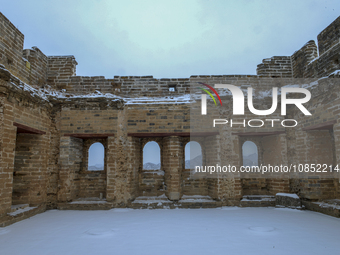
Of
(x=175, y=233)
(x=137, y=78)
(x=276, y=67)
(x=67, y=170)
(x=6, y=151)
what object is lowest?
(x=175, y=233)

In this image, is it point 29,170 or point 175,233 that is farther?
point 29,170

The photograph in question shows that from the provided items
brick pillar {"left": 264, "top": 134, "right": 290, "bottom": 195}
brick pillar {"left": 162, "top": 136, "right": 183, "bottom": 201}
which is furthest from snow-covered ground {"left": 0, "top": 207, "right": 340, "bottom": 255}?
brick pillar {"left": 264, "top": 134, "right": 290, "bottom": 195}

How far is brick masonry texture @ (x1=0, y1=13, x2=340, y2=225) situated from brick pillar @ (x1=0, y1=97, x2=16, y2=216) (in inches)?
18.8

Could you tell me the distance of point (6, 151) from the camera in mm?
5945

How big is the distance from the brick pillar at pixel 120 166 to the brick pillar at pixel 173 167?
4.53ft

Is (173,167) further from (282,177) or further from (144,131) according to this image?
(282,177)

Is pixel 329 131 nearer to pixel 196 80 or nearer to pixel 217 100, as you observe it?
pixel 217 100

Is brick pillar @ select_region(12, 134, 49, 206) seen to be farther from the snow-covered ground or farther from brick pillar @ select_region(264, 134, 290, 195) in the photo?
brick pillar @ select_region(264, 134, 290, 195)

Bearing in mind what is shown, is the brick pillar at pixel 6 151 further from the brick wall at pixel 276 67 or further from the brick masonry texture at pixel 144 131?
the brick wall at pixel 276 67

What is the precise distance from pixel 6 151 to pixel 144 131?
168 inches

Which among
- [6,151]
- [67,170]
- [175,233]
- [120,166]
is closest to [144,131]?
[120,166]

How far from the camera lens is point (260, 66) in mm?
9391

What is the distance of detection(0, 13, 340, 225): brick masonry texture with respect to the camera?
23.9 ft

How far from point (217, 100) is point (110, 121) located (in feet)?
13.9
